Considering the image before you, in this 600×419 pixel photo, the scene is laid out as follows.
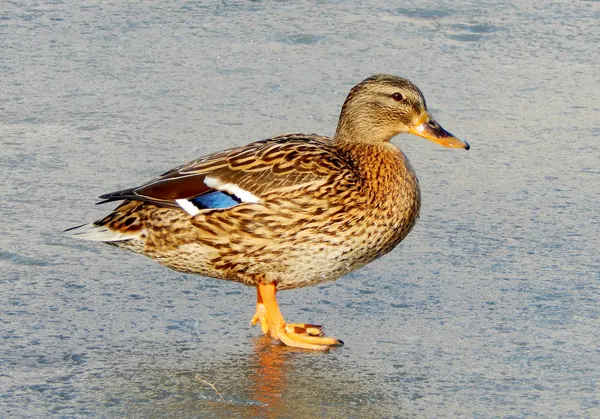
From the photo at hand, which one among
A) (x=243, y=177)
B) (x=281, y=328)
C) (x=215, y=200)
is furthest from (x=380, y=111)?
(x=281, y=328)

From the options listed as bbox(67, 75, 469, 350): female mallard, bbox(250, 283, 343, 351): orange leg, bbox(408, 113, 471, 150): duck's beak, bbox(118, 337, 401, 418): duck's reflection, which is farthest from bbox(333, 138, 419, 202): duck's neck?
bbox(118, 337, 401, 418): duck's reflection

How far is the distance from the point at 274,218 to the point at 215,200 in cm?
23

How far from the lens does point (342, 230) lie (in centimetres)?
422

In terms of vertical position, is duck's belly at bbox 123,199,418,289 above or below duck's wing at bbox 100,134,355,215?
below

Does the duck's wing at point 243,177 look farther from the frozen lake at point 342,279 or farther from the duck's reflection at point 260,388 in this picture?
the duck's reflection at point 260,388

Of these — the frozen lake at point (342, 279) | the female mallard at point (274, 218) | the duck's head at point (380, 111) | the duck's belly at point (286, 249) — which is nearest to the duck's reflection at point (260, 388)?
the frozen lake at point (342, 279)

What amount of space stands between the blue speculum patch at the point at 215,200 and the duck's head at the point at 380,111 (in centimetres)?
60

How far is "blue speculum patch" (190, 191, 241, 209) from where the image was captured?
4289mm

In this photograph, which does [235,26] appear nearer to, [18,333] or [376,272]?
[376,272]

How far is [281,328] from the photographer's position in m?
4.27

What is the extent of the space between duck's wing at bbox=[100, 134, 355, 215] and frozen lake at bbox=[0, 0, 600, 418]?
398 mm

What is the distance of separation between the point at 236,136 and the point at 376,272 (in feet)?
4.76

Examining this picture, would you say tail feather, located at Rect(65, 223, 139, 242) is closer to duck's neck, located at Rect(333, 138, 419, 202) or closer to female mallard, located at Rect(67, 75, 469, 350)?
female mallard, located at Rect(67, 75, 469, 350)

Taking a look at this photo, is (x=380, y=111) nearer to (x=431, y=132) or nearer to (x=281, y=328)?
(x=431, y=132)
